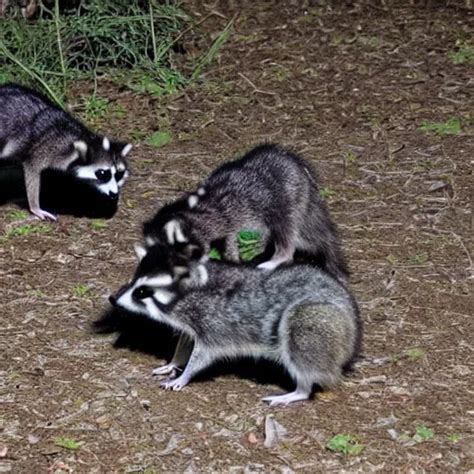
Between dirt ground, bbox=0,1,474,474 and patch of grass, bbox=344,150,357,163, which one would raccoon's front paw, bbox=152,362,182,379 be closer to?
dirt ground, bbox=0,1,474,474

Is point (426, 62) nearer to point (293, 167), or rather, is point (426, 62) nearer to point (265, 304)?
point (293, 167)

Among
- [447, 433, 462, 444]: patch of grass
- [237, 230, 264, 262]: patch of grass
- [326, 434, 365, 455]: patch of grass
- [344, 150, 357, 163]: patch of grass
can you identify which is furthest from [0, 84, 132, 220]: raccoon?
[447, 433, 462, 444]: patch of grass

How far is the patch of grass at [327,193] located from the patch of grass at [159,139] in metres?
1.52

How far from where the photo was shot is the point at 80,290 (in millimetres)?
6902

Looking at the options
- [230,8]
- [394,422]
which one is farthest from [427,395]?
[230,8]

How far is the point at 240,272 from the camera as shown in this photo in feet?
19.4

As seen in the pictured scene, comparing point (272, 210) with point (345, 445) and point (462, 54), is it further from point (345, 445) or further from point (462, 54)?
point (462, 54)

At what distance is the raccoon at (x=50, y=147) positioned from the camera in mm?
7891

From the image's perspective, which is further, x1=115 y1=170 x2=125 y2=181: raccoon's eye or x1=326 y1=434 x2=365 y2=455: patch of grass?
x1=115 y1=170 x2=125 y2=181: raccoon's eye

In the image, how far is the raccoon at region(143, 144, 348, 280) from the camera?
23.2 ft

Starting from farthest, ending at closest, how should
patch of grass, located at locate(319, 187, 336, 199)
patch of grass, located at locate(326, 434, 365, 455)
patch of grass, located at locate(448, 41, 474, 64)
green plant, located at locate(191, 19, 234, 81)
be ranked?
patch of grass, located at locate(448, 41, 474, 64) → green plant, located at locate(191, 19, 234, 81) → patch of grass, located at locate(319, 187, 336, 199) → patch of grass, located at locate(326, 434, 365, 455)

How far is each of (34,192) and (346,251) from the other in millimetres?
2244

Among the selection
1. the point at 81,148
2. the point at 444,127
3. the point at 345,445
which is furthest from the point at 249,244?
the point at 444,127

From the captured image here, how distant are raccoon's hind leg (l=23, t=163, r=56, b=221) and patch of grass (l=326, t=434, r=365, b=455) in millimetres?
3250
